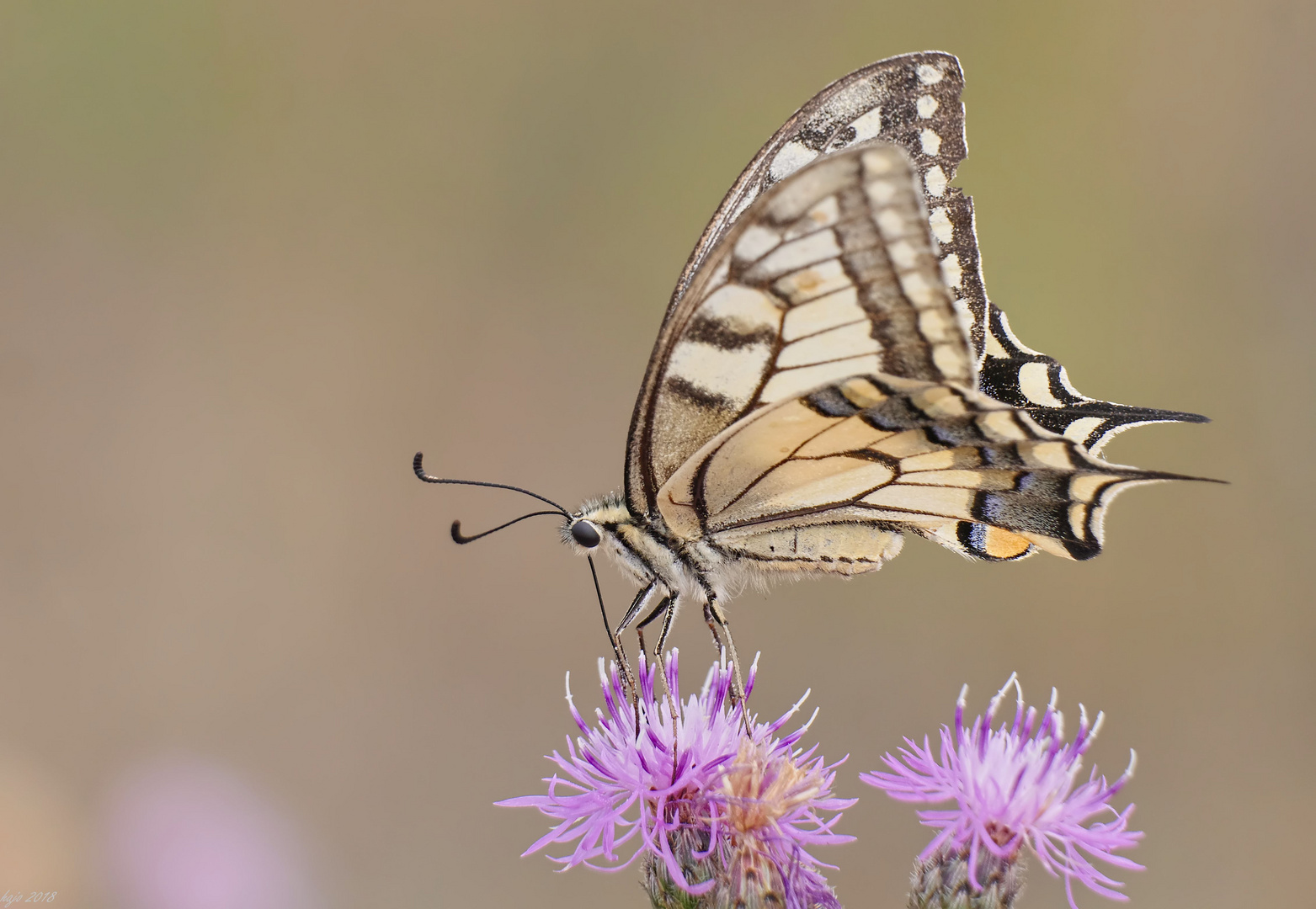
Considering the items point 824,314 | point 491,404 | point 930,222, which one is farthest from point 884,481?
point 491,404

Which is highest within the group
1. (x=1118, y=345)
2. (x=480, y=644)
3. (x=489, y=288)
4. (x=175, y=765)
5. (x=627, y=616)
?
(x=489, y=288)

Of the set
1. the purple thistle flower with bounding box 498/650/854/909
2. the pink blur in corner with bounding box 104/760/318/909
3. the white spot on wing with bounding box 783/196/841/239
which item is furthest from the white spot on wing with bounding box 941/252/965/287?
the pink blur in corner with bounding box 104/760/318/909

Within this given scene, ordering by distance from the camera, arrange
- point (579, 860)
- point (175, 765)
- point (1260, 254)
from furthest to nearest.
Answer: point (1260, 254) → point (175, 765) → point (579, 860)

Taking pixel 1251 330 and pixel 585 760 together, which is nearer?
pixel 585 760

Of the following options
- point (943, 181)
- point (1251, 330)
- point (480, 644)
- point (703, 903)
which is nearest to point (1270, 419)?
point (1251, 330)

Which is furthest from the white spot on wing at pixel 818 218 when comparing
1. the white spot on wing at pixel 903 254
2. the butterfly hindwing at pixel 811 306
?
the white spot on wing at pixel 903 254

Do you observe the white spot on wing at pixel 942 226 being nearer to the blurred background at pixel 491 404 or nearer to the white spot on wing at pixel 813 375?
the white spot on wing at pixel 813 375

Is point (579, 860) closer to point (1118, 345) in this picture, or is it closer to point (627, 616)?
point (627, 616)

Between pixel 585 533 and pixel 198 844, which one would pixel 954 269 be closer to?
pixel 585 533
